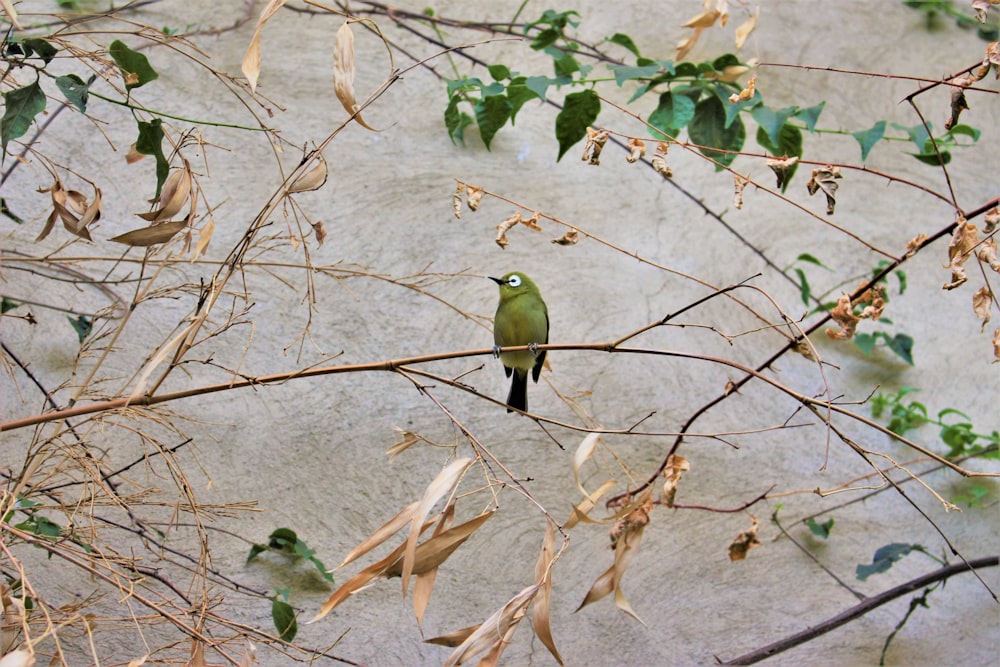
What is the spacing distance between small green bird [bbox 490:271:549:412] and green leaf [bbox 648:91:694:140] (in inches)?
21.3

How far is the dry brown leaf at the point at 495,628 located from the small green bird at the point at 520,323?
97cm

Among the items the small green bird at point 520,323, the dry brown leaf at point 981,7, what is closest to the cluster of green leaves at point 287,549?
the small green bird at point 520,323

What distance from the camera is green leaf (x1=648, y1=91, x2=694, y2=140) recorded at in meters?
1.93

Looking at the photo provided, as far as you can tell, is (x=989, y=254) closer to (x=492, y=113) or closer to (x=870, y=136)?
(x=870, y=136)

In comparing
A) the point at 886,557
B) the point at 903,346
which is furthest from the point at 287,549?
the point at 903,346

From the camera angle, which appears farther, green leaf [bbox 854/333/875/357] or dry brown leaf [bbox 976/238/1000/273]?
green leaf [bbox 854/333/875/357]

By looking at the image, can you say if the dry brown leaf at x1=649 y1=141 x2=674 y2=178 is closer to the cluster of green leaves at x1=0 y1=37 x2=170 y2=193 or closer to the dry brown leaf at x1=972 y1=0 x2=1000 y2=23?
the dry brown leaf at x1=972 y1=0 x2=1000 y2=23

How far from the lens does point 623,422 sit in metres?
2.45

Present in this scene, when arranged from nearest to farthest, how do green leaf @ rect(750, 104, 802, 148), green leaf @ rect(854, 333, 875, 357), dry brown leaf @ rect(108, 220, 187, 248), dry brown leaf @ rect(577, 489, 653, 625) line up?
1. dry brown leaf @ rect(108, 220, 187, 248)
2. dry brown leaf @ rect(577, 489, 653, 625)
3. green leaf @ rect(750, 104, 802, 148)
4. green leaf @ rect(854, 333, 875, 357)

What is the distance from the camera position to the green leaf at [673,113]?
1.93 m

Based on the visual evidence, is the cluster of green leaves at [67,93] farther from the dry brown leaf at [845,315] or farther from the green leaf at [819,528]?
the green leaf at [819,528]

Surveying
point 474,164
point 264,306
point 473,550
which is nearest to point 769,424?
point 473,550

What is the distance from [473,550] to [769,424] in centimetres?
85

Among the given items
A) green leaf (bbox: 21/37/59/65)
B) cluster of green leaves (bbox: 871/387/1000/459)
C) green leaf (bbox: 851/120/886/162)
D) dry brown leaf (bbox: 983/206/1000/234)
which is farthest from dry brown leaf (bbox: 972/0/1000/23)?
green leaf (bbox: 21/37/59/65)
